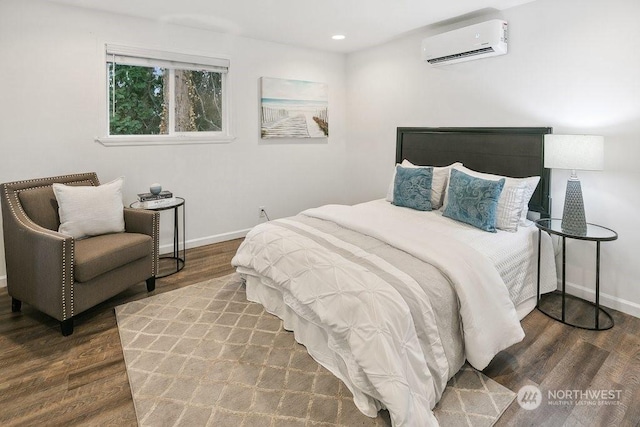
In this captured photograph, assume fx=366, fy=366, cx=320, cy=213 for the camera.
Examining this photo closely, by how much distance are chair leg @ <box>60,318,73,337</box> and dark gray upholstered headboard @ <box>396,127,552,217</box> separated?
344 cm

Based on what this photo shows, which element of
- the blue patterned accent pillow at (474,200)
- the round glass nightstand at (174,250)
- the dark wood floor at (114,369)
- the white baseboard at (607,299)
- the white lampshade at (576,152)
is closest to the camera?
the dark wood floor at (114,369)

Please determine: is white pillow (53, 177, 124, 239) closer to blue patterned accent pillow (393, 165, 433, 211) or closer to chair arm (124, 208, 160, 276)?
chair arm (124, 208, 160, 276)

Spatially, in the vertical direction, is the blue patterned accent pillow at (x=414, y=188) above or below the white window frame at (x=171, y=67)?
below

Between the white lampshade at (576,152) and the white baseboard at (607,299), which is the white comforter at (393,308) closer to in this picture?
the white lampshade at (576,152)

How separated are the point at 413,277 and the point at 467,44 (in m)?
2.43

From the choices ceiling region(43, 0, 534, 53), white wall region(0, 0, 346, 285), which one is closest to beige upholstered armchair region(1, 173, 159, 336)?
white wall region(0, 0, 346, 285)

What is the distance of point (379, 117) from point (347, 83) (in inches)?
32.5

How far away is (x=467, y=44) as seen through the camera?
328 centimetres

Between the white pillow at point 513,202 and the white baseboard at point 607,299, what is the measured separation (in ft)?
2.50

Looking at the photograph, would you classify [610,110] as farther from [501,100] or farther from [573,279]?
[573,279]

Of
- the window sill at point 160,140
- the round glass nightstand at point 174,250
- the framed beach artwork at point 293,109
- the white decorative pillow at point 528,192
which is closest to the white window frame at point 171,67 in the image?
the window sill at point 160,140

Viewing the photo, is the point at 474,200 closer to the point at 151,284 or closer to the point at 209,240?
the point at 151,284

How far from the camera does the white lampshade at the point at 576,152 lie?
244 centimetres

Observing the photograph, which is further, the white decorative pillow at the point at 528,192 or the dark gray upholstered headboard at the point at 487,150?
the dark gray upholstered headboard at the point at 487,150
